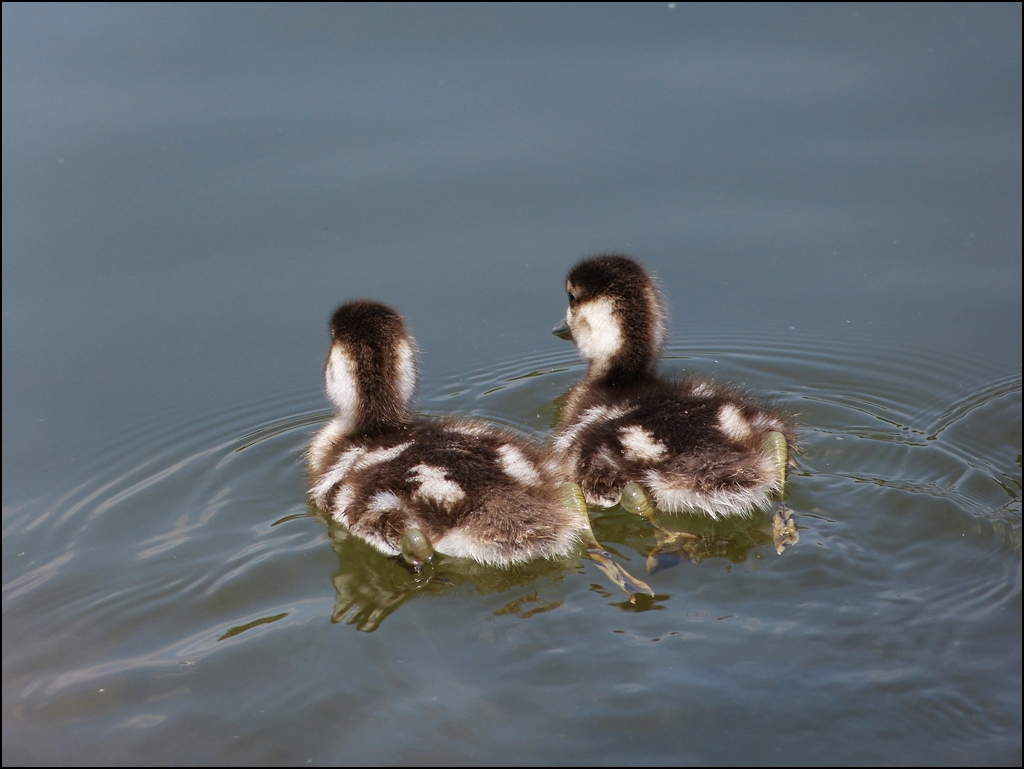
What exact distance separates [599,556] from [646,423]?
0.61 m

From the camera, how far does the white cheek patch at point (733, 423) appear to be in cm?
408

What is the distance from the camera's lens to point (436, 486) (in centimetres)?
380

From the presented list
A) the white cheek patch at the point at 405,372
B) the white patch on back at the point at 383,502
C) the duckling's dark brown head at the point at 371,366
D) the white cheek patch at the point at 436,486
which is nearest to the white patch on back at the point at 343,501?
the white patch on back at the point at 383,502

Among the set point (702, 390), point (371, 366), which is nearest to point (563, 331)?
point (702, 390)

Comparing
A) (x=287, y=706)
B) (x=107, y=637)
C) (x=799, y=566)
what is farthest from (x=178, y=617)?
(x=799, y=566)

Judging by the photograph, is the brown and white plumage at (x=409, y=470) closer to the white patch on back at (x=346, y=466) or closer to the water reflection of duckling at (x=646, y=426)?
the white patch on back at (x=346, y=466)

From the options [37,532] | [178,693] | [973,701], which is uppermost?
[37,532]

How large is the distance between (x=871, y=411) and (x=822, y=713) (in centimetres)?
214

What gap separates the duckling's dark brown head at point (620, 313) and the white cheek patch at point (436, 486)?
1141 mm

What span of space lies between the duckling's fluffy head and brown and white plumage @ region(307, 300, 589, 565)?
1.86 ft

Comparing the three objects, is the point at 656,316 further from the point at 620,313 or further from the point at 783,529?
the point at 783,529

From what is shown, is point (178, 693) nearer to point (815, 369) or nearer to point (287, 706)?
point (287, 706)

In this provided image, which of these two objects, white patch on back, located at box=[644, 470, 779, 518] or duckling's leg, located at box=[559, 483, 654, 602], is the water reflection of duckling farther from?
duckling's leg, located at box=[559, 483, 654, 602]

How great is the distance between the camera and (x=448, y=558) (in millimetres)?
3816
